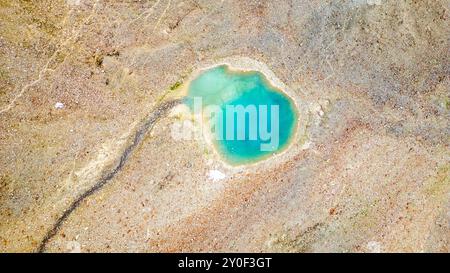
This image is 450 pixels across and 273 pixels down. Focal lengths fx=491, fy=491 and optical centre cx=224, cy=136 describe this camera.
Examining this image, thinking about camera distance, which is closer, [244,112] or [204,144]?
[204,144]

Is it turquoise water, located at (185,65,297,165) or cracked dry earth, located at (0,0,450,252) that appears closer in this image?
cracked dry earth, located at (0,0,450,252)

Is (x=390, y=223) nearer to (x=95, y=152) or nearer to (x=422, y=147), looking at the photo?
(x=422, y=147)

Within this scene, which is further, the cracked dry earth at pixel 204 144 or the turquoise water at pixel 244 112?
the turquoise water at pixel 244 112

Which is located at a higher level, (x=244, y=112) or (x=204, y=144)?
(x=244, y=112)
